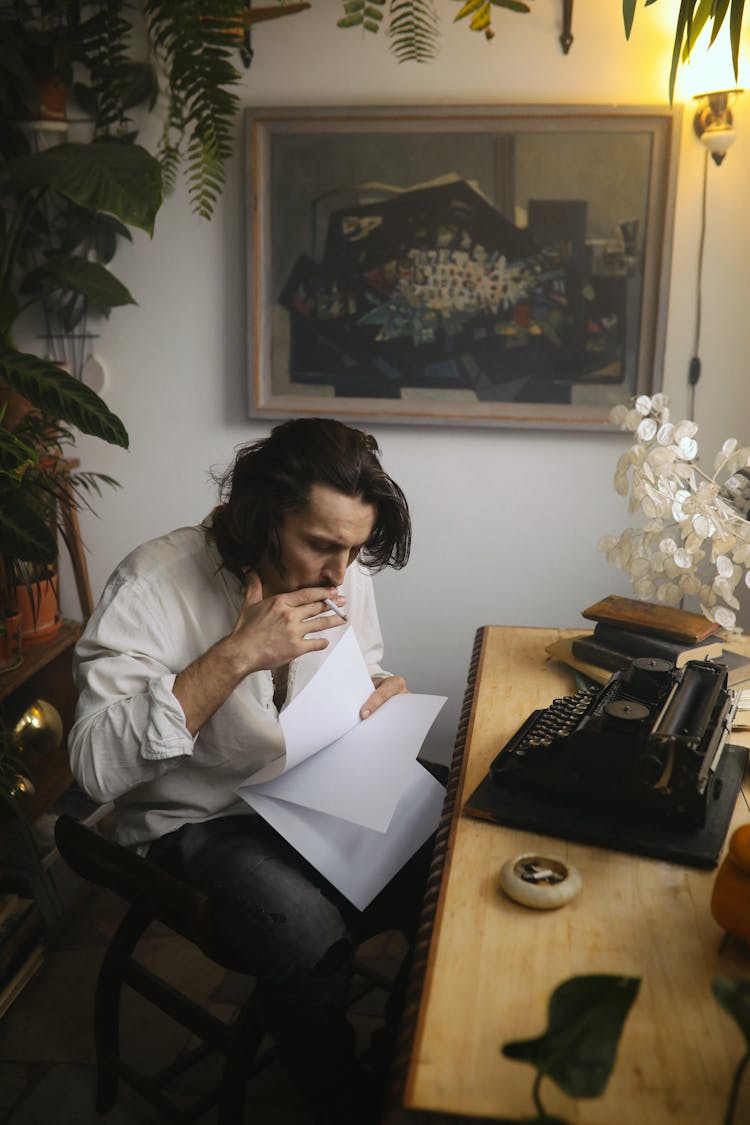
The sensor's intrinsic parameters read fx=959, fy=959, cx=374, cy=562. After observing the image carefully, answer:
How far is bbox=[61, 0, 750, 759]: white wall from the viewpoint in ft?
8.08

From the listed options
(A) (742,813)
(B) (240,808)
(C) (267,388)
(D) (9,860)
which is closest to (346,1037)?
(B) (240,808)

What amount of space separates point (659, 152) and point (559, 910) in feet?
6.78

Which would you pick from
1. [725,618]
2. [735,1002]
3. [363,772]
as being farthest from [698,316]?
[735,1002]

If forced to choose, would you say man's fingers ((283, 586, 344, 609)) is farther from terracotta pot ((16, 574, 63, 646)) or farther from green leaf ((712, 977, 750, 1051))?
terracotta pot ((16, 574, 63, 646))

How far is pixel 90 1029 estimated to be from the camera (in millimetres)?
2023

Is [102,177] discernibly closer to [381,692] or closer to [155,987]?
[381,692]

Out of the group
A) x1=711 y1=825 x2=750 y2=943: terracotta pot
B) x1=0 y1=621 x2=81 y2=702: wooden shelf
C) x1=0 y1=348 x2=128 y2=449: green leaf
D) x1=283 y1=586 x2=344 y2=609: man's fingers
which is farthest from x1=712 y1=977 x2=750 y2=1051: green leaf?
x1=0 y1=621 x2=81 y2=702: wooden shelf

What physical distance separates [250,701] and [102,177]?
1.22m

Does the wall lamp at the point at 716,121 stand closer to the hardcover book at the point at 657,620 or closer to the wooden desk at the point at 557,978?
the hardcover book at the point at 657,620

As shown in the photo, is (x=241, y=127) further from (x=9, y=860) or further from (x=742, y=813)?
(x=742, y=813)

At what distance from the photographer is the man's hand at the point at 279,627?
4.68 feet

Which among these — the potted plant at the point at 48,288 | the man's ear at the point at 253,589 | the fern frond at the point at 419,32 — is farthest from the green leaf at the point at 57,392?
the fern frond at the point at 419,32

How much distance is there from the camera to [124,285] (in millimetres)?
2719

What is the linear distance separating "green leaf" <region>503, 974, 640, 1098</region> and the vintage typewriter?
0.44m
